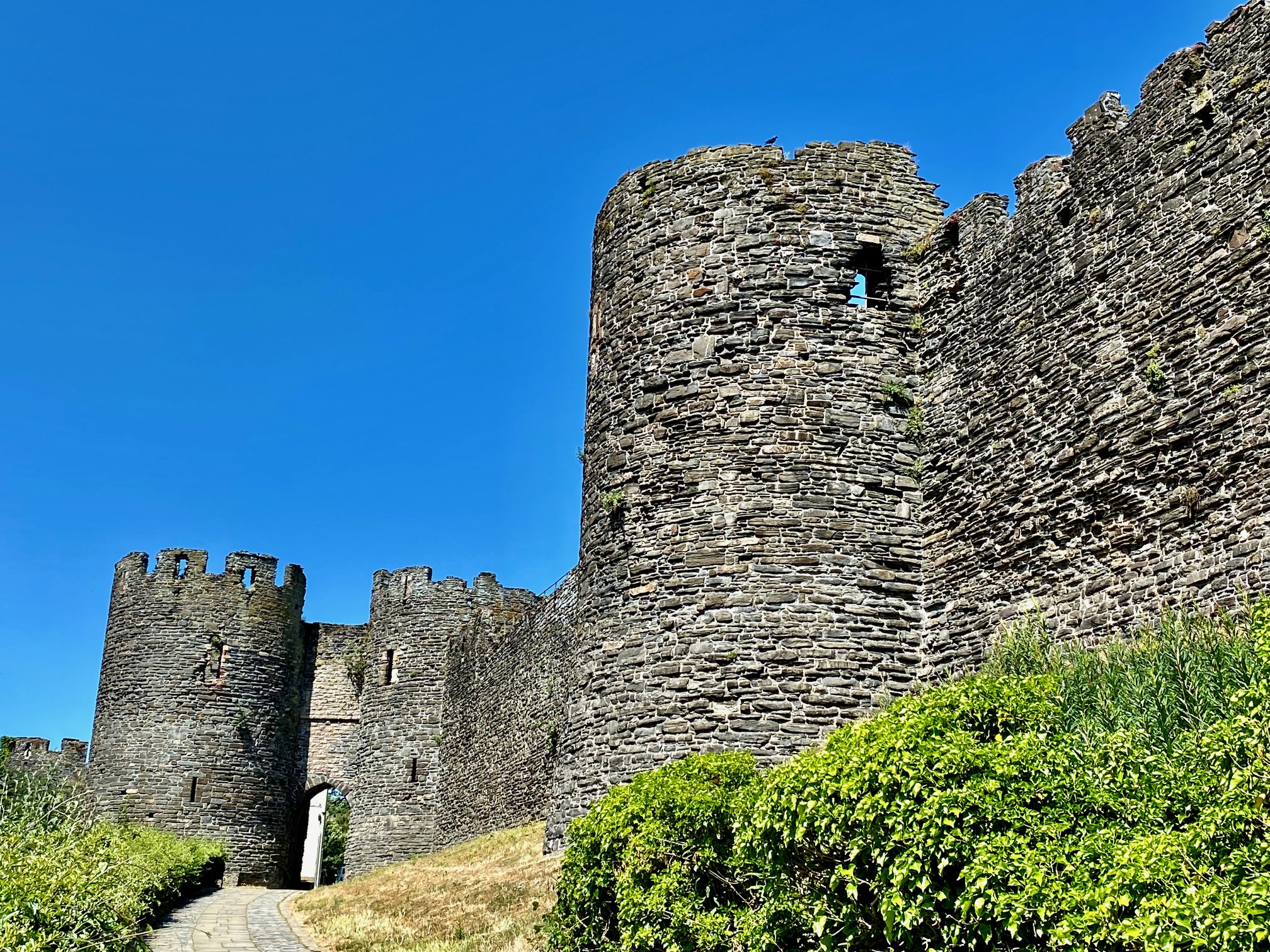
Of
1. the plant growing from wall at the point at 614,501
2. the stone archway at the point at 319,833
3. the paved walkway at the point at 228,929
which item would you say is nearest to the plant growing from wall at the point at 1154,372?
the plant growing from wall at the point at 614,501

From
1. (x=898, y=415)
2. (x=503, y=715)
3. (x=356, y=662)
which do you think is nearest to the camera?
(x=898, y=415)

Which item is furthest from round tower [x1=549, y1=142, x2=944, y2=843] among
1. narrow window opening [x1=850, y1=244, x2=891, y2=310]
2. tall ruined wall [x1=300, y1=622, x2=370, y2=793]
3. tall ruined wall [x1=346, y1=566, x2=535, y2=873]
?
tall ruined wall [x1=300, y1=622, x2=370, y2=793]

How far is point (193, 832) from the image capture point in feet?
106

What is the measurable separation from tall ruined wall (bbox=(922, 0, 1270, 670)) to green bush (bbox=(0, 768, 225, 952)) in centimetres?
831

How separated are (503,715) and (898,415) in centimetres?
1687

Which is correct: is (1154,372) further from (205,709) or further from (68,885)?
(205,709)

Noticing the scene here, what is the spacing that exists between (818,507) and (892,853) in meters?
7.14

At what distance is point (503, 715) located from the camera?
92.8ft

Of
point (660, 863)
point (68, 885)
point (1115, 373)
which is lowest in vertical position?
point (68, 885)

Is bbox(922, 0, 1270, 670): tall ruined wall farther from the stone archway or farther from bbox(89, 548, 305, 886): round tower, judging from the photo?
bbox(89, 548, 305, 886): round tower

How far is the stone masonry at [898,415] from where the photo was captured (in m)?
10.6

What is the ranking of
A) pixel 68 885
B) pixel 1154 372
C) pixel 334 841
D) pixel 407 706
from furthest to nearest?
pixel 334 841, pixel 407 706, pixel 1154 372, pixel 68 885

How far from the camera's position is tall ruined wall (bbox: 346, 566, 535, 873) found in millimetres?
31844

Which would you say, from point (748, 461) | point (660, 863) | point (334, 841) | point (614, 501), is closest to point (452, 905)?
point (614, 501)
